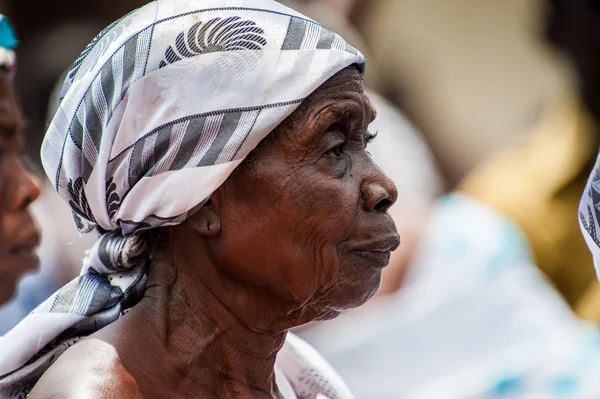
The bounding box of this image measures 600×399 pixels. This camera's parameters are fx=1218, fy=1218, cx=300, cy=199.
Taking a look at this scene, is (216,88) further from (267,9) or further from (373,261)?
(373,261)

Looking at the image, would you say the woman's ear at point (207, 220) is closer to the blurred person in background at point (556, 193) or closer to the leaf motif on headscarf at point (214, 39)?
the leaf motif on headscarf at point (214, 39)

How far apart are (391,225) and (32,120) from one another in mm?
5682

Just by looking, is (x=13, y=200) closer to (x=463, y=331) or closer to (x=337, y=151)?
(x=337, y=151)

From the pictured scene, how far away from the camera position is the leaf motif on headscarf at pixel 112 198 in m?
3.35

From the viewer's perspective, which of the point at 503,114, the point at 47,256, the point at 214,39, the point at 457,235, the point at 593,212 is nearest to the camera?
the point at 214,39

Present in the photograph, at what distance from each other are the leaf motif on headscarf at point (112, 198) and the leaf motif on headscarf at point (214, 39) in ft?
1.17

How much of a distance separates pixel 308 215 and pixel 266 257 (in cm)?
16

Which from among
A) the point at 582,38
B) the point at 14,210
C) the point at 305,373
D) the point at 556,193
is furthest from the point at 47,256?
the point at 582,38

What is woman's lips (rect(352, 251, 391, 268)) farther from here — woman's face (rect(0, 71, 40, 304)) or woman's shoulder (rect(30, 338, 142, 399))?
woman's face (rect(0, 71, 40, 304))

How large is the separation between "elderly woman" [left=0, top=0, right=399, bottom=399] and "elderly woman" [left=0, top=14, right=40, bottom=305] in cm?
122

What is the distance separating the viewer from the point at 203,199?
3309 mm

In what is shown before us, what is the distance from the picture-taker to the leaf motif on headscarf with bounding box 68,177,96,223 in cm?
342

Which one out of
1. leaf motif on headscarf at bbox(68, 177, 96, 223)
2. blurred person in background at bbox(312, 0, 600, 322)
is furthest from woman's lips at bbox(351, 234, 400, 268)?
blurred person in background at bbox(312, 0, 600, 322)

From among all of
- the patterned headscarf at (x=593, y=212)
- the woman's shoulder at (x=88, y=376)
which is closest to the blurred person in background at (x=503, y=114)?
the patterned headscarf at (x=593, y=212)
